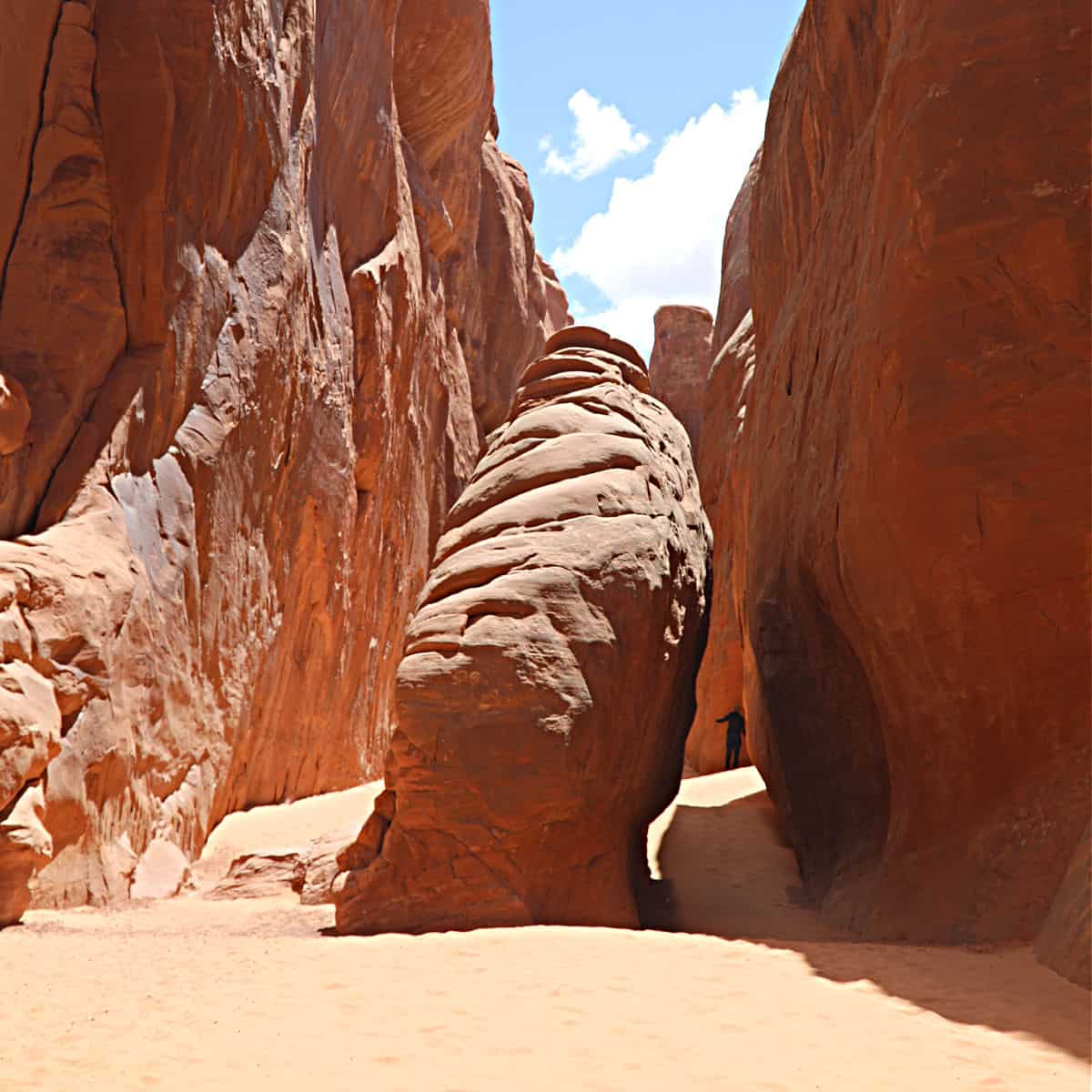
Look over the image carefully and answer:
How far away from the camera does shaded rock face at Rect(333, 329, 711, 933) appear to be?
7.82 meters

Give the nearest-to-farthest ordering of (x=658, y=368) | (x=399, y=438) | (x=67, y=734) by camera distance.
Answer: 1. (x=67, y=734)
2. (x=399, y=438)
3. (x=658, y=368)

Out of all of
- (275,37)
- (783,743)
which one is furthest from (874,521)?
(275,37)

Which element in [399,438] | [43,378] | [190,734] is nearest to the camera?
[43,378]

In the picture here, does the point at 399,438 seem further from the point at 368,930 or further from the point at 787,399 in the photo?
the point at 368,930

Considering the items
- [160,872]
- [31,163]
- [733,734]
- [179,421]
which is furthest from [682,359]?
[160,872]

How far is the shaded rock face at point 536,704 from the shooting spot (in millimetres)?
7820

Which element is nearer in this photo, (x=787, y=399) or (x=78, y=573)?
(x=78, y=573)

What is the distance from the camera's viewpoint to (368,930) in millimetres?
7781

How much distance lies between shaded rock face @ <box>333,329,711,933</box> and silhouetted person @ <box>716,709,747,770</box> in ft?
29.3

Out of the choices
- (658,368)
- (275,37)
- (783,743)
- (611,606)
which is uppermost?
(658,368)

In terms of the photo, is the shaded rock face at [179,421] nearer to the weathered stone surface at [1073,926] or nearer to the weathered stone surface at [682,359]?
the weathered stone surface at [1073,926]

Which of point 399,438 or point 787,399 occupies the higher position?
point 399,438

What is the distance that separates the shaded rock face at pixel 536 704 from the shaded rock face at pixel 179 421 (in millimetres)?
2860

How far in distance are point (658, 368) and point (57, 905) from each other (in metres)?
27.0
